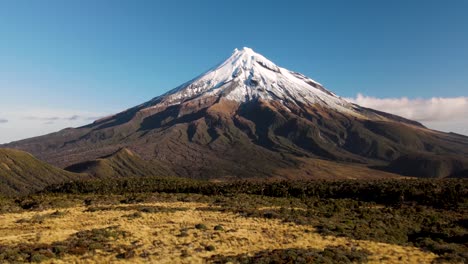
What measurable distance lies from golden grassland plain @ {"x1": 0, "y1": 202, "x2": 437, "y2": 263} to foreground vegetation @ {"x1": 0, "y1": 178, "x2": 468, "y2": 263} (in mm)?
667

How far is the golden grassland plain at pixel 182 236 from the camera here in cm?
2973

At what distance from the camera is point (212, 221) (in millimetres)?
42969

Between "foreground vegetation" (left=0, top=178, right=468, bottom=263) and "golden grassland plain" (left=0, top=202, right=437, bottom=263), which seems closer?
"golden grassland plain" (left=0, top=202, right=437, bottom=263)

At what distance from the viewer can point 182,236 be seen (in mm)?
35000

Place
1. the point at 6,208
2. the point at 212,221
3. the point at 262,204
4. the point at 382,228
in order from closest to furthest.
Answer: the point at 382,228, the point at 212,221, the point at 6,208, the point at 262,204

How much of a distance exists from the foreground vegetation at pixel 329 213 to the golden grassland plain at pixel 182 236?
667mm

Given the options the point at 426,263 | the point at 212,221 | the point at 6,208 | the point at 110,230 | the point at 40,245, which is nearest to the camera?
the point at 426,263

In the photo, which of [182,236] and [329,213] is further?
[329,213]

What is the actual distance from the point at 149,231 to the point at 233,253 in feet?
32.7

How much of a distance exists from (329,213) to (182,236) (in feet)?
70.8

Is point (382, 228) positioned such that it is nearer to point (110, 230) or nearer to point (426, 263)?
point (426, 263)

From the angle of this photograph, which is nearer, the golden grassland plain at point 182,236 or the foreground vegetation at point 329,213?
the golden grassland plain at point 182,236

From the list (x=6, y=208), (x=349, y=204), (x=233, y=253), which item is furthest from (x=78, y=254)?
(x=349, y=204)

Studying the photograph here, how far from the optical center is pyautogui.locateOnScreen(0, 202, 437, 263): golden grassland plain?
97.6 ft
